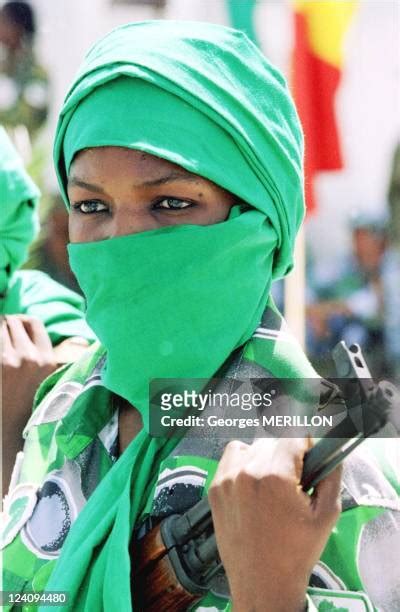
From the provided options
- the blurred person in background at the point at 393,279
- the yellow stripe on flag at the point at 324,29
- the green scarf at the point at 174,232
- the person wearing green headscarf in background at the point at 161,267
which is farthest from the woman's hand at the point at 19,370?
the yellow stripe on flag at the point at 324,29

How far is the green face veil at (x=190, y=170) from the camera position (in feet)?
Answer: 4.45

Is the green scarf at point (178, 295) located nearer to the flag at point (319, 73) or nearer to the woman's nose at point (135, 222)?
the woman's nose at point (135, 222)

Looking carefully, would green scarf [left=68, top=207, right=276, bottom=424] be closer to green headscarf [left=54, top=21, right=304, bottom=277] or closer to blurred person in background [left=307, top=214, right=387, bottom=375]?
green headscarf [left=54, top=21, right=304, bottom=277]

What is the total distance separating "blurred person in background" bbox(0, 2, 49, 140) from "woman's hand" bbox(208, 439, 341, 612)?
5.68 m

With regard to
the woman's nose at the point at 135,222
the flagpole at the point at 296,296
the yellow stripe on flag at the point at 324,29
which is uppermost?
the yellow stripe on flag at the point at 324,29

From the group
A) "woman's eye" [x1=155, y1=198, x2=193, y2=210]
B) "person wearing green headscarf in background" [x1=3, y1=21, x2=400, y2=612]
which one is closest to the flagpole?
"person wearing green headscarf in background" [x1=3, y1=21, x2=400, y2=612]

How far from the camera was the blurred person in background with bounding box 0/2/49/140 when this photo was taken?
274 inches

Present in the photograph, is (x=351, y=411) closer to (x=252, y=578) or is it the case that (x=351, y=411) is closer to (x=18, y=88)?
A: (x=252, y=578)

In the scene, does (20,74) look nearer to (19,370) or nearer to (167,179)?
(19,370)

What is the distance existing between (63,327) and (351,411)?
1127mm

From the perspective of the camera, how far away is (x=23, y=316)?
2.08 meters

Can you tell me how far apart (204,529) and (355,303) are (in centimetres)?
444

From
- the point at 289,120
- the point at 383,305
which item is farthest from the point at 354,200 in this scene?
the point at 289,120

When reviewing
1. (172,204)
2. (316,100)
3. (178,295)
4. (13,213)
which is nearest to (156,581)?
(178,295)
